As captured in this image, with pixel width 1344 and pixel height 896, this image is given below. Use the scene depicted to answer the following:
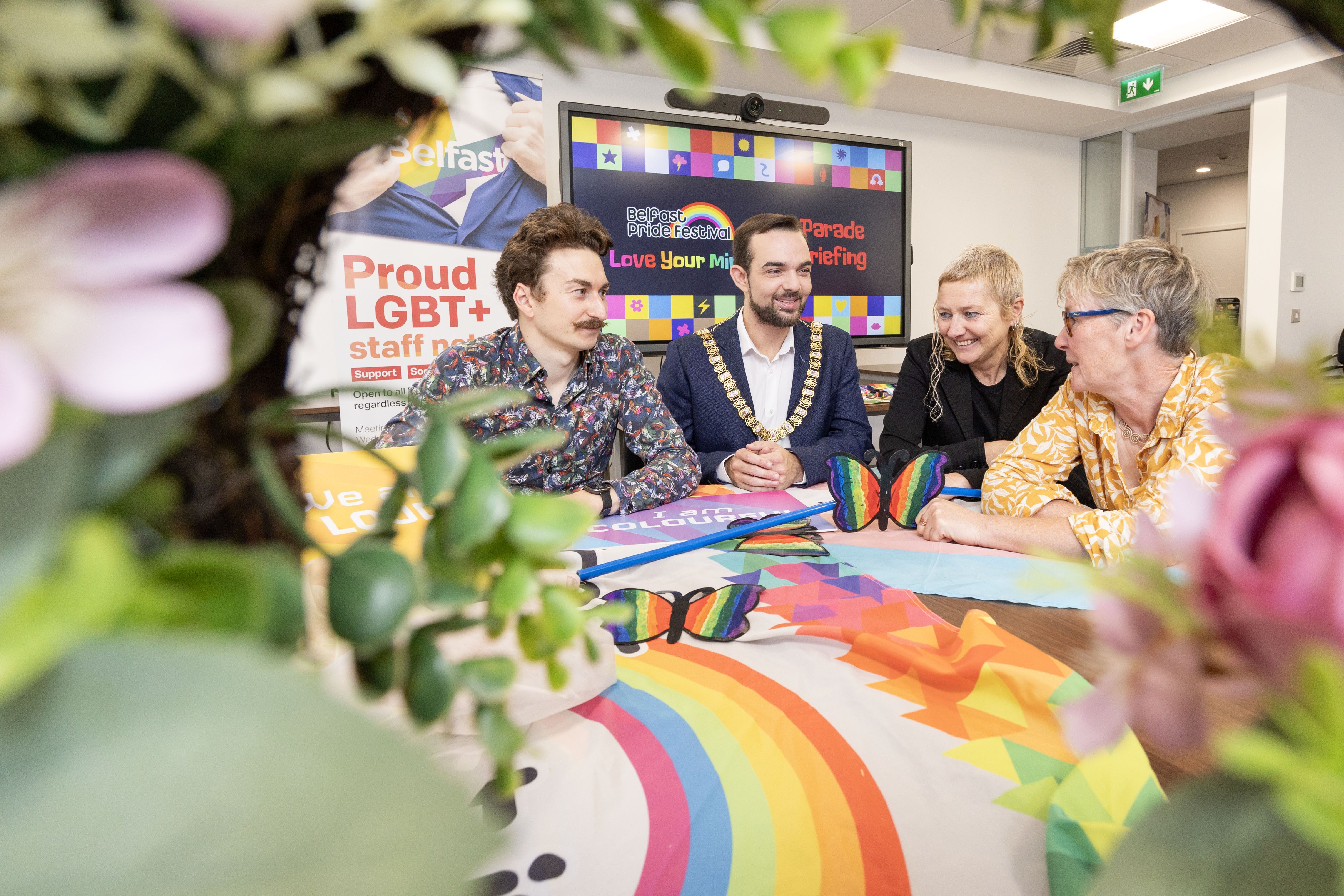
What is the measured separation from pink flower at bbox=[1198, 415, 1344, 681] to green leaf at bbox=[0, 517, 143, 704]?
183 mm

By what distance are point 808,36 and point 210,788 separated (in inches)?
6.0

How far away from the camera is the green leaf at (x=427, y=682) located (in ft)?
0.58

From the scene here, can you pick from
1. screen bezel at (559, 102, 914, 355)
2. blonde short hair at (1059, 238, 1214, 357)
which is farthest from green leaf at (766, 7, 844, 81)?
screen bezel at (559, 102, 914, 355)

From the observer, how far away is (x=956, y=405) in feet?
7.78

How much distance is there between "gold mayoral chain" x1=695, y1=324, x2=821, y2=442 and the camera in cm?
238

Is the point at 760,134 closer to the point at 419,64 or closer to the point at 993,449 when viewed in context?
the point at 993,449

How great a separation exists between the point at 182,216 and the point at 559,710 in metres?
0.60

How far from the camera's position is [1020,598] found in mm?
933

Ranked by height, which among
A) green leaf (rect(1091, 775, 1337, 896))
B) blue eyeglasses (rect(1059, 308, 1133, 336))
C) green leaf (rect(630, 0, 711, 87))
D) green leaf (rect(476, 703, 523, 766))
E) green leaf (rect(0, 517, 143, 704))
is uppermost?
blue eyeglasses (rect(1059, 308, 1133, 336))

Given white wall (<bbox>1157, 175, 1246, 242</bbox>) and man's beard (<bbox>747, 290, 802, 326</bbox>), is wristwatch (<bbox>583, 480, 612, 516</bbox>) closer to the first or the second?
man's beard (<bbox>747, 290, 802, 326</bbox>)

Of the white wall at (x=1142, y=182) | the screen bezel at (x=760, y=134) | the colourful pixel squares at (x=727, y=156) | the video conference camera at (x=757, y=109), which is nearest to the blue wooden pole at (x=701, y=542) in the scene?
the screen bezel at (x=760, y=134)

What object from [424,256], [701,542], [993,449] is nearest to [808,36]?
[701,542]

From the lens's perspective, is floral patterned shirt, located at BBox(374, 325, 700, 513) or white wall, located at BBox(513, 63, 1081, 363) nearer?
floral patterned shirt, located at BBox(374, 325, 700, 513)

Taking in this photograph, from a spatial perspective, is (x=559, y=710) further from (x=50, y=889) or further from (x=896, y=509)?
(x=896, y=509)
